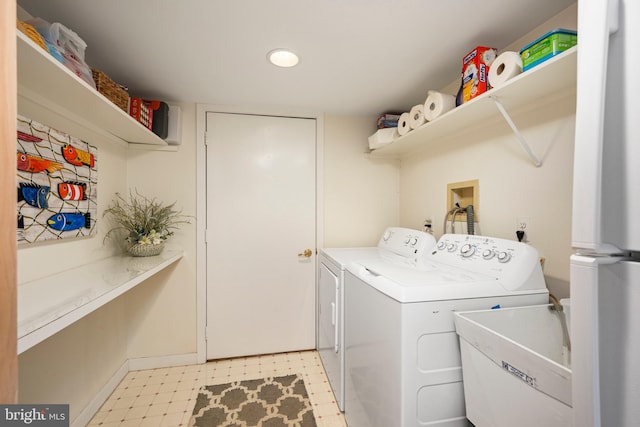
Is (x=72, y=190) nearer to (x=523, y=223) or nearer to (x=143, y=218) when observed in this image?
(x=143, y=218)

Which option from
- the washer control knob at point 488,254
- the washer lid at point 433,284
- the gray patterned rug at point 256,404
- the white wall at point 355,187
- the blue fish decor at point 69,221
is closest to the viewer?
the washer lid at point 433,284

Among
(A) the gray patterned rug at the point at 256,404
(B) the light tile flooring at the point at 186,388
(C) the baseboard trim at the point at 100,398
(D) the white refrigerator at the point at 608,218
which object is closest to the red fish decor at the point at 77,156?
(C) the baseboard trim at the point at 100,398

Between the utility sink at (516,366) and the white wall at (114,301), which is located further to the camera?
the white wall at (114,301)

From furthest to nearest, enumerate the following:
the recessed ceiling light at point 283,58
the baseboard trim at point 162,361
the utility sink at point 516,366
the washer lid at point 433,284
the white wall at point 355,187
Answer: the white wall at point 355,187, the baseboard trim at point 162,361, the recessed ceiling light at point 283,58, the washer lid at point 433,284, the utility sink at point 516,366

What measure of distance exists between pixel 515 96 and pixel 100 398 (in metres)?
3.08

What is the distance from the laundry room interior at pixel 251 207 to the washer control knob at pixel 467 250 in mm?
15

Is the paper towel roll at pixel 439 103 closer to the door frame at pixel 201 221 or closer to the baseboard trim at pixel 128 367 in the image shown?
the door frame at pixel 201 221

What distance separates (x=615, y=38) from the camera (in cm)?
42

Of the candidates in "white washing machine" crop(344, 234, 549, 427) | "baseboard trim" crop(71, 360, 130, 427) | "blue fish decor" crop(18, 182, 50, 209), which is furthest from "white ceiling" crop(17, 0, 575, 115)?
"baseboard trim" crop(71, 360, 130, 427)

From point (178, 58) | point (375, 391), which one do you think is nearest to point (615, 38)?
point (375, 391)

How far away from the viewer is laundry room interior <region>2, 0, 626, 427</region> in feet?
3.85

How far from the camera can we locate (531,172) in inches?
52.4

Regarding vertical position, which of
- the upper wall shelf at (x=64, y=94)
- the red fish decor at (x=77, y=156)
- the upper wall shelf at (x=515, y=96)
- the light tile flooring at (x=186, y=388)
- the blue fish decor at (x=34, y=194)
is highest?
the upper wall shelf at (x=515, y=96)

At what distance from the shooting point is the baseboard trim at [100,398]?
5.23 feet
